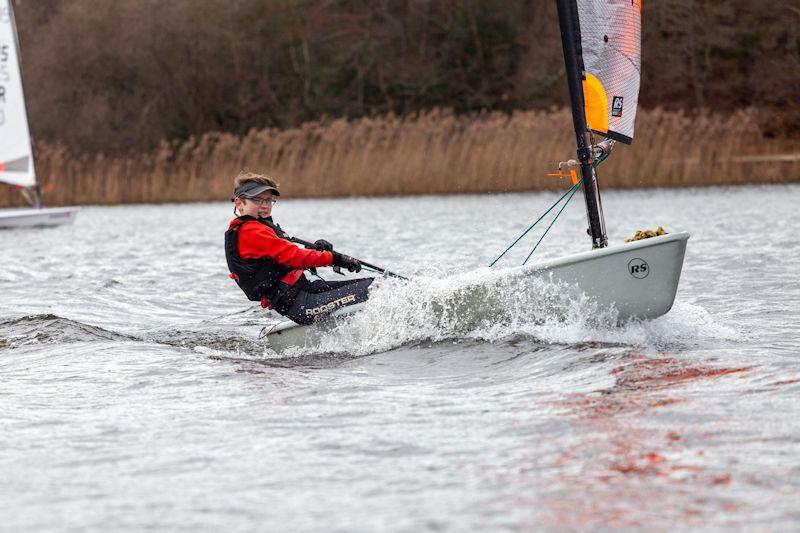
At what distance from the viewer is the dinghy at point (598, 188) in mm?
6371

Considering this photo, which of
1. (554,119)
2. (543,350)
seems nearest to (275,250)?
(543,350)

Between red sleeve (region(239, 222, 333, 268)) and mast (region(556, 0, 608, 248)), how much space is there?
148 cm

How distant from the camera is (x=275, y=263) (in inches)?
282

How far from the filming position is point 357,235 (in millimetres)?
16250

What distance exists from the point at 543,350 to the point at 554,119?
573 inches

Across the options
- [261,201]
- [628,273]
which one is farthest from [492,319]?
[261,201]

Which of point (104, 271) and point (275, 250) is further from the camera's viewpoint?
point (104, 271)

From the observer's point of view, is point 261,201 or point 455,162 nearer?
point 261,201

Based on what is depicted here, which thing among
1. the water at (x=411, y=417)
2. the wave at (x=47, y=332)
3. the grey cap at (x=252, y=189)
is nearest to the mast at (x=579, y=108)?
the water at (x=411, y=417)

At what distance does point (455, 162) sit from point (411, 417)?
16.5 m

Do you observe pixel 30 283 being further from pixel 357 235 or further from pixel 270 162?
pixel 270 162

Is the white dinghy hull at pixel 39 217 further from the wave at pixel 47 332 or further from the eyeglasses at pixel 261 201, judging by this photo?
the eyeglasses at pixel 261 201

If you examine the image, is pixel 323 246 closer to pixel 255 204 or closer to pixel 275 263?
pixel 275 263

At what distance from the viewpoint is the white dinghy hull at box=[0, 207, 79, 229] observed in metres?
19.3
